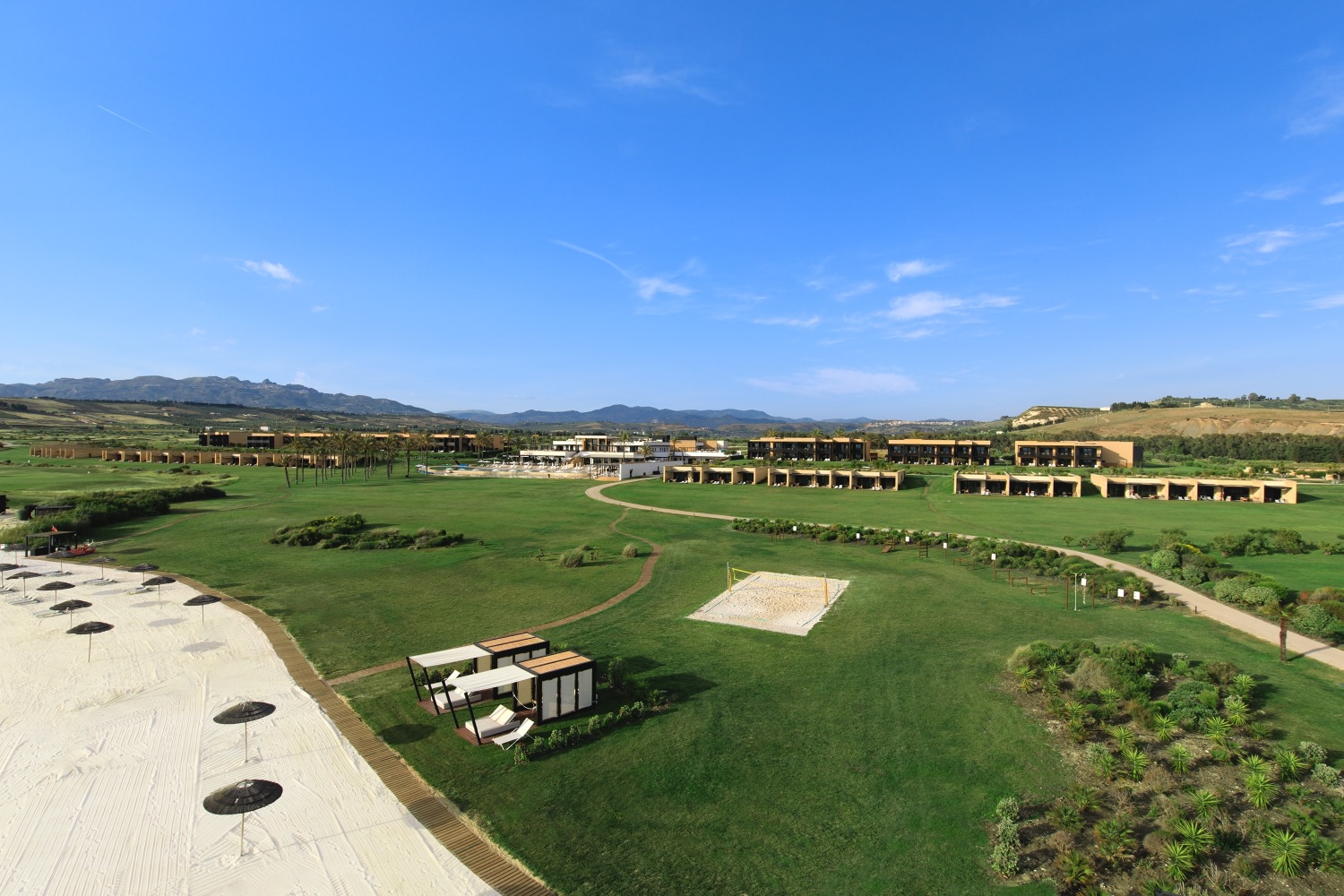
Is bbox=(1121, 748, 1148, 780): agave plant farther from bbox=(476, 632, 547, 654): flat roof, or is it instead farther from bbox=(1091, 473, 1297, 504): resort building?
bbox=(1091, 473, 1297, 504): resort building

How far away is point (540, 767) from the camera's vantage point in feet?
48.5

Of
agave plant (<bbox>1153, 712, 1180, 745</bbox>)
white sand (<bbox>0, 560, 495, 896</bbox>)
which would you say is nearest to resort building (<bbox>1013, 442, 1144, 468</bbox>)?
agave plant (<bbox>1153, 712, 1180, 745</bbox>)

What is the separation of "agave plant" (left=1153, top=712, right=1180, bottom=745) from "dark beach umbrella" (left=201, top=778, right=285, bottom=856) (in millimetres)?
19168

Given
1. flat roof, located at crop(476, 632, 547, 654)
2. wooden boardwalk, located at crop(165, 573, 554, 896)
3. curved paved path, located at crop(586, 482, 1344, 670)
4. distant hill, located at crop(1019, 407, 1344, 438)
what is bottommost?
wooden boardwalk, located at crop(165, 573, 554, 896)

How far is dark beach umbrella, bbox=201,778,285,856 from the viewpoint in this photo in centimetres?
1117

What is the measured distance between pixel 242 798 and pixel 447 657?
7.09m

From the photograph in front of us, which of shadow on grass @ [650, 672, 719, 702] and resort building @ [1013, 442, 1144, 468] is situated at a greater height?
resort building @ [1013, 442, 1144, 468]

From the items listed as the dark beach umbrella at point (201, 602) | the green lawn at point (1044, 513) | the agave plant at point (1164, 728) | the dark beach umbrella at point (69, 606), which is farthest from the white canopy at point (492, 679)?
the green lawn at point (1044, 513)

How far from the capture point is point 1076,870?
35.8 ft

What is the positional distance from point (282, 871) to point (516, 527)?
38.6 meters

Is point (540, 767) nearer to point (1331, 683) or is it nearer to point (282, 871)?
point (282, 871)

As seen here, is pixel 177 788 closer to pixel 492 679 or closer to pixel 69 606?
Result: pixel 492 679

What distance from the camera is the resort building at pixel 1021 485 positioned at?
70.6m

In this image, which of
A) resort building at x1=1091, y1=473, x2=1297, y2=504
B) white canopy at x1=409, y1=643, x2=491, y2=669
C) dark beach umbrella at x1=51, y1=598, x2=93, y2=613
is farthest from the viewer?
resort building at x1=1091, y1=473, x2=1297, y2=504
